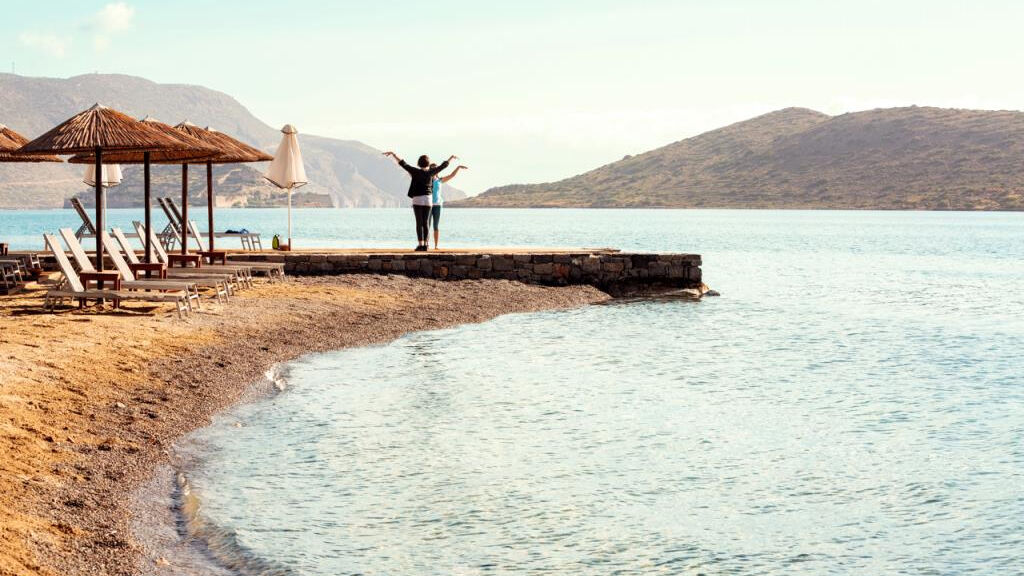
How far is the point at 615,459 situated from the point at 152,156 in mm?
11734

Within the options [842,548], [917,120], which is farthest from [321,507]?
[917,120]

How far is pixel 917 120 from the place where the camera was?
562 feet

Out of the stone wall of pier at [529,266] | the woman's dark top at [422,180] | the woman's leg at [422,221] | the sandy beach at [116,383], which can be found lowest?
the sandy beach at [116,383]

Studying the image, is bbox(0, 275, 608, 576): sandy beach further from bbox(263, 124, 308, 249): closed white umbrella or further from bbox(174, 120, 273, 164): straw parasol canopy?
bbox(263, 124, 308, 249): closed white umbrella

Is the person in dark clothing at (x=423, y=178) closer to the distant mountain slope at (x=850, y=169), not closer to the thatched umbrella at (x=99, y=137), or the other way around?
the thatched umbrella at (x=99, y=137)

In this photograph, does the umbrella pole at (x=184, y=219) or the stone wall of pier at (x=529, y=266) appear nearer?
the umbrella pole at (x=184, y=219)

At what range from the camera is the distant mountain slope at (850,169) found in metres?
149

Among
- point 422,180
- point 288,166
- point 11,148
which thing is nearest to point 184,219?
point 11,148

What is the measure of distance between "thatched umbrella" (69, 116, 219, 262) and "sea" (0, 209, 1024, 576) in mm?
4027

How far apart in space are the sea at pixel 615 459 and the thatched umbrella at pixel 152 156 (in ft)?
13.2

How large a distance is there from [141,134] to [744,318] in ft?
44.7

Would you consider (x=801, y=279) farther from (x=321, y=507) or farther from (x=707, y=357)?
(x=321, y=507)

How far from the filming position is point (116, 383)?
1098 cm

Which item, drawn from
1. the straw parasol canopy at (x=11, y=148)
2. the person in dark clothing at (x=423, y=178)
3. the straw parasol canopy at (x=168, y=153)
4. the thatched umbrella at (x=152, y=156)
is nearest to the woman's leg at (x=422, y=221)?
the person in dark clothing at (x=423, y=178)
